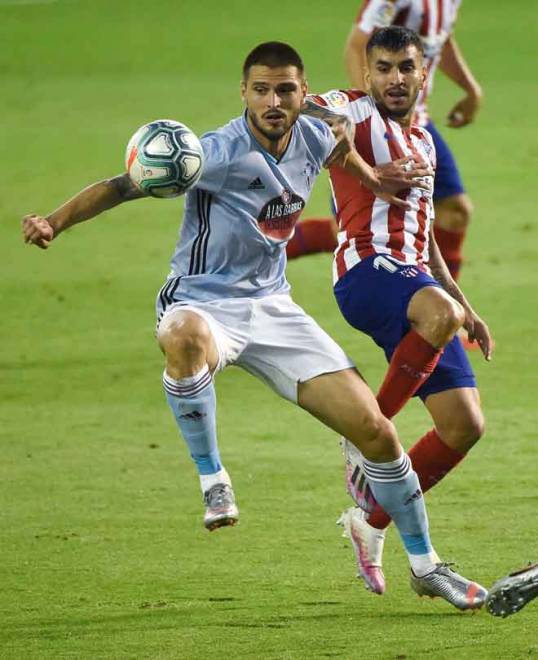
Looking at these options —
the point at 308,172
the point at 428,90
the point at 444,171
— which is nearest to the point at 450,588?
the point at 308,172

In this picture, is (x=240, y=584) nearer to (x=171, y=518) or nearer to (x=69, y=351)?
(x=171, y=518)

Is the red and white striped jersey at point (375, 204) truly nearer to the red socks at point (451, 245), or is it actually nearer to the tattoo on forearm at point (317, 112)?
the tattoo on forearm at point (317, 112)

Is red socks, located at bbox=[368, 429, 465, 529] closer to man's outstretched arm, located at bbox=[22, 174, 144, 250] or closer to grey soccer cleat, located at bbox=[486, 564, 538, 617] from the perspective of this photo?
grey soccer cleat, located at bbox=[486, 564, 538, 617]

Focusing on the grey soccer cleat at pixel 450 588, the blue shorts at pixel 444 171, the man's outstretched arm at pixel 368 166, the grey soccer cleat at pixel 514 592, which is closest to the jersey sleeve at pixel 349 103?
the man's outstretched arm at pixel 368 166

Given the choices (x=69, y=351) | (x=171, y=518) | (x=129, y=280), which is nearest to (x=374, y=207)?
(x=171, y=518)

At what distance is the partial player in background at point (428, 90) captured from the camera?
34.9 feet

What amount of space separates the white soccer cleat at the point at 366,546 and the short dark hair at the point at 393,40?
2.01 m

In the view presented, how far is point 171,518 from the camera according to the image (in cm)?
800

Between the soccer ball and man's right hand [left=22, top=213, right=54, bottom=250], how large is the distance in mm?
383

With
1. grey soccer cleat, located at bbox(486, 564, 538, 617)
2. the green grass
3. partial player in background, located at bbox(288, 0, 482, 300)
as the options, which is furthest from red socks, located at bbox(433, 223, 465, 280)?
grey soccer cleat, located at bbox(486, 564, 538, 617)

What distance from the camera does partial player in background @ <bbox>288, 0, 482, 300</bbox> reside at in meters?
10.6

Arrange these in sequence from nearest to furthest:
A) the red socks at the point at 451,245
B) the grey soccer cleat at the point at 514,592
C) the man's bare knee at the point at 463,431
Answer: the grey soccer cleat at the point at 514,592, the man's bare knee at the point at 463,431, the red socks at the point at 451,245

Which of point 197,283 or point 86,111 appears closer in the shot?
point 197,283

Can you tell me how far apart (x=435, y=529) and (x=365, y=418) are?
1.49m
